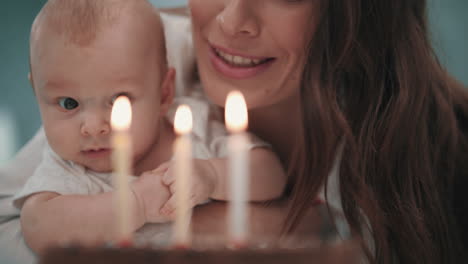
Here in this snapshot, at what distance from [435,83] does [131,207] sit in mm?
823

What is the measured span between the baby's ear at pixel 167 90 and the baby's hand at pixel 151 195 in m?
0.25

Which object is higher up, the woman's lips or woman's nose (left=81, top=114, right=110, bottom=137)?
the woman's lips

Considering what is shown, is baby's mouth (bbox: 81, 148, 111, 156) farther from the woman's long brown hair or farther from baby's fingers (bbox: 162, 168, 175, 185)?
the woman's long brown hair

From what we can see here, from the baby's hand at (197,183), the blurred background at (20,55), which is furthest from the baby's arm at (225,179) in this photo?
the blurred background at (20,55)

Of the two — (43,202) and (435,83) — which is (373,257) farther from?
(43,202)

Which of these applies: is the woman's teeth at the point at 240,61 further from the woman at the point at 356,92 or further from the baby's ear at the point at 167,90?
the baby's ear at the point at 167,90

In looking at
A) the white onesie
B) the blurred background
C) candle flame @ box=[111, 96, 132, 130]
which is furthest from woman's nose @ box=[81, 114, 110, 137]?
the blurred background

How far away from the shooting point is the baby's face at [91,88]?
2.80ft

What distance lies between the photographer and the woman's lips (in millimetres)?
1032

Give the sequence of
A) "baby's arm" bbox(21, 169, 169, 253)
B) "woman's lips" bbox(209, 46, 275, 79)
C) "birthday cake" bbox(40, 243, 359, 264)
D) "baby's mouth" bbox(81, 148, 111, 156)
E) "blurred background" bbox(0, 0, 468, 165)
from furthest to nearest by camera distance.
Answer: "blurred background" bbox(0, 0, 468, 165) < "woman's lips" bbox(209, 46, 275, 79) < "baby's mouth" bbox(81, 148, 111, 156) < "baby's arm" bbox(21, 169, 169, 253) < "birthday cake" bbox(40, 243, 359, 264)

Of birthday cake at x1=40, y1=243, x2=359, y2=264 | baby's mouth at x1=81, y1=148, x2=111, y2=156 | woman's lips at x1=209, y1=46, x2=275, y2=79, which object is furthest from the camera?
woman's lips at x1=209, y1=46, x2=275, y2=79

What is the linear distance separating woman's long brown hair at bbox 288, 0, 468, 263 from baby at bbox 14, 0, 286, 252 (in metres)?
0.17

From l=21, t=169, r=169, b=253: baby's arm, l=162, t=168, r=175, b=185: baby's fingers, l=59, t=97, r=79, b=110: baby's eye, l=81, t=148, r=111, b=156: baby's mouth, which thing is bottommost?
l=21, t=169, r=169, b=253: baby's arm

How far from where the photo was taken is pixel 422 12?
1013mm
